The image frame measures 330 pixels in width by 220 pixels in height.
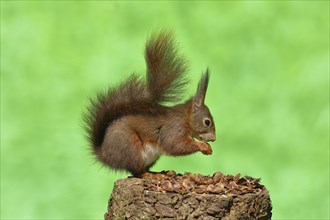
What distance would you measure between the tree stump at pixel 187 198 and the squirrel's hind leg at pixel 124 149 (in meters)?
0.05

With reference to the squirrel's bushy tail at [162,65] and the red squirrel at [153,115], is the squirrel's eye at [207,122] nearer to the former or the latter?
the red squirrel at [153,115]

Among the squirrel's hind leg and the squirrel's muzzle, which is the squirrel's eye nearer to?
the squirrel's muzzle

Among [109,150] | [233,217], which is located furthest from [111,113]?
[233,217]

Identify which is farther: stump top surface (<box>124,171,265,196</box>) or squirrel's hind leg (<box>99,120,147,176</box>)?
squirrel's hind leg (<box>99,120,147,176</box>)

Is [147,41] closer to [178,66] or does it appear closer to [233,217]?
[178,66]

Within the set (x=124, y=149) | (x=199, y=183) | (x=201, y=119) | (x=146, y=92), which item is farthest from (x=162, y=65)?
(x=199, y=183)

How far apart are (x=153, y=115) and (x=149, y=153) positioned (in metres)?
0.14

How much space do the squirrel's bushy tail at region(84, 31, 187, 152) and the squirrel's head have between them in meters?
0.10

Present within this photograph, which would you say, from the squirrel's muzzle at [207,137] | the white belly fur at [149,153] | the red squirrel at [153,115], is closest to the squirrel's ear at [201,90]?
the red squirrel at [153,115]

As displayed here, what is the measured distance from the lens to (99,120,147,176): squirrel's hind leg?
3074mm

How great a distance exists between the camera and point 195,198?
2.89m

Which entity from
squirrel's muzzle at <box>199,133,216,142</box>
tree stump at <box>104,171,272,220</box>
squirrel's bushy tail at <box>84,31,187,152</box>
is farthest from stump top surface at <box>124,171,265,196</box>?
squirrel's bushy tail at <box>84,31,187,152</box>

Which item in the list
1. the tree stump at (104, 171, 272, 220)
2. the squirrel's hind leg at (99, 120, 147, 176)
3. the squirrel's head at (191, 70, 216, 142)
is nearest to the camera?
the tree stump at (104, 171, 272, 220)

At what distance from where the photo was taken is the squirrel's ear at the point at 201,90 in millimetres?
3117
